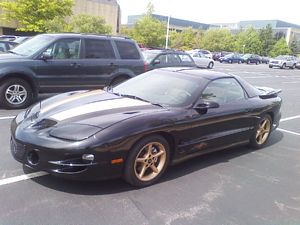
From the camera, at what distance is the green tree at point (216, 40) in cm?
7831

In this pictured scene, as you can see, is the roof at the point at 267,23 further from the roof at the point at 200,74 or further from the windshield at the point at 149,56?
the roof at the point at 200,74

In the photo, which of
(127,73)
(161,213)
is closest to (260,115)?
(161,213)

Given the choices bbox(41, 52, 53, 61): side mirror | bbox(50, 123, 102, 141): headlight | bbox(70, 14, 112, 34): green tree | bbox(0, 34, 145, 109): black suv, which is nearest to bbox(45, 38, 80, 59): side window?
bbox(0, 34, 145, 109): black suv

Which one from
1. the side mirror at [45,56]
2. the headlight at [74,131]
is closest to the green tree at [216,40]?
the side mirror at [45,56]

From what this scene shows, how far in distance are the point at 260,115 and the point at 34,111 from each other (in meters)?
3.62

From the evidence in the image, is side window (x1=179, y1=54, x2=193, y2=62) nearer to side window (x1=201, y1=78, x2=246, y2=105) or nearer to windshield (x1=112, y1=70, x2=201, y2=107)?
side window (x1=201, y1=78, x2=246, y2=105)

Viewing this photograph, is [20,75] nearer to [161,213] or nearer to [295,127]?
[161,213]

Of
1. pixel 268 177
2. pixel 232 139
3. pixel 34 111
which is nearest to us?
pixel 34 111

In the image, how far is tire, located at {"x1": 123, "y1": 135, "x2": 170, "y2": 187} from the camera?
4.05 m

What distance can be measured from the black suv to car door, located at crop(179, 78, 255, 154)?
4102 mm

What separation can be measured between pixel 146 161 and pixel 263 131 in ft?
9.59

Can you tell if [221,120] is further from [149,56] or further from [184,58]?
[184,58]

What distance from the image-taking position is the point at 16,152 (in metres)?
4.00

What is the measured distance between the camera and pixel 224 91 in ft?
18.2
